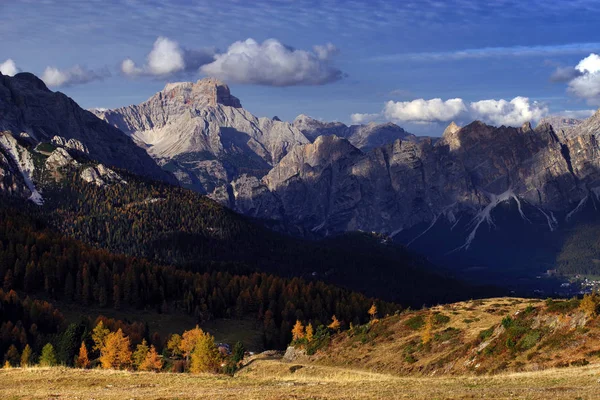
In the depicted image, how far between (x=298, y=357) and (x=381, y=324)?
617 inches

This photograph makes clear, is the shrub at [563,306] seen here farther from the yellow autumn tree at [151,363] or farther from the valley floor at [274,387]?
the yellow autumn tree at [151,363]

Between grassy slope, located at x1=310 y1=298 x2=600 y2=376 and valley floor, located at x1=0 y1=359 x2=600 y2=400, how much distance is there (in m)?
6.55

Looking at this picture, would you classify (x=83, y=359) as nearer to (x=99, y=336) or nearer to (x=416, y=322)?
(x=99, y=336)

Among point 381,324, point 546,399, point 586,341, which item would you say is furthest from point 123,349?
point 546,399

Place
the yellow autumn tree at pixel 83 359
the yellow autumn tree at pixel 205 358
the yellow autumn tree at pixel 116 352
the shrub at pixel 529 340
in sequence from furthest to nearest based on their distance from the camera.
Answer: the yellow autumn tree at pixel 116 352 → the yellow autumn tree at pixel 83 359 → the yellow autumn tree at pixel 205 358 → the shrub at pixel 529 340

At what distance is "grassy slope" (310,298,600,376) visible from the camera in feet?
231

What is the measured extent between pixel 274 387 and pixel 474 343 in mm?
33218

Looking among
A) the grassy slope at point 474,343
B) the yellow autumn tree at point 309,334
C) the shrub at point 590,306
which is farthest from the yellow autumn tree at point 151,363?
the shrub at point 590,306

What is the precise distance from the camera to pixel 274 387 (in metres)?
59.3

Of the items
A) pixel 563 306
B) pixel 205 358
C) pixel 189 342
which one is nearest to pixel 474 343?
pixel 563 306

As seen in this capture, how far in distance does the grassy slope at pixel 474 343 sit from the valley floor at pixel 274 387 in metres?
6.55

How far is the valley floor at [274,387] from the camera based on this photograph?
50438mm

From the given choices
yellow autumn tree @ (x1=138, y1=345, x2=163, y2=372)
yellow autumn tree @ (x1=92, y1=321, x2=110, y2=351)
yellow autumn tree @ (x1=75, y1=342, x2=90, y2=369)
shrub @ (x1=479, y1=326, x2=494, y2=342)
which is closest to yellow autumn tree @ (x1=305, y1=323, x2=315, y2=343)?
yellow autumn tree @ (x1=138, y1=345, x2=163, y2=372)

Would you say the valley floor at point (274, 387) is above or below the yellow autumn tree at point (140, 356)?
above
